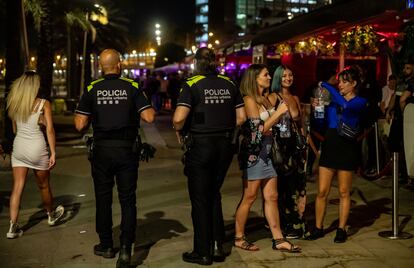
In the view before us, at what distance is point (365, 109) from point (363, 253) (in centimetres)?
142

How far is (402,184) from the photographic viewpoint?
924 cm

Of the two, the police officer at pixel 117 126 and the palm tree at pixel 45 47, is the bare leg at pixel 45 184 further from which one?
the palm tree at pixel 45 47

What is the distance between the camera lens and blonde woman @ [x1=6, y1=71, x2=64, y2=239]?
6.00 m

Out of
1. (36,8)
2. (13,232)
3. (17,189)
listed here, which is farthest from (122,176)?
(36,8)

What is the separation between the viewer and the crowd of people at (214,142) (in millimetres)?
5043

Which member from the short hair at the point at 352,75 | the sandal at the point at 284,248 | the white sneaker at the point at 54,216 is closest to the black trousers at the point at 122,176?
the sandal at the point at 284,248

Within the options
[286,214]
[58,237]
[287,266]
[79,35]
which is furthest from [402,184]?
[79,35]

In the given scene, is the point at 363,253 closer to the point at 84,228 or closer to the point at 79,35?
the point at 84,228

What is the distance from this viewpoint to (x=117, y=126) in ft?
16.6

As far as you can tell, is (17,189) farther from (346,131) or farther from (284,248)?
(346,131)

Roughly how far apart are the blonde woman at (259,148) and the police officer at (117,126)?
938 mm

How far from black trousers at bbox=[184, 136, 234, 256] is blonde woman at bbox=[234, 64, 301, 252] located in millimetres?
282

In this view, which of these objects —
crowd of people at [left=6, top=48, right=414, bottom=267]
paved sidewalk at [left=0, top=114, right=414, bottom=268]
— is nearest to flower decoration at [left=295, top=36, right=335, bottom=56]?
paved sidewalk at [left=0, top=114, right=414, bottom=268]

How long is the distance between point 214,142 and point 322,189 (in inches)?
60.7
